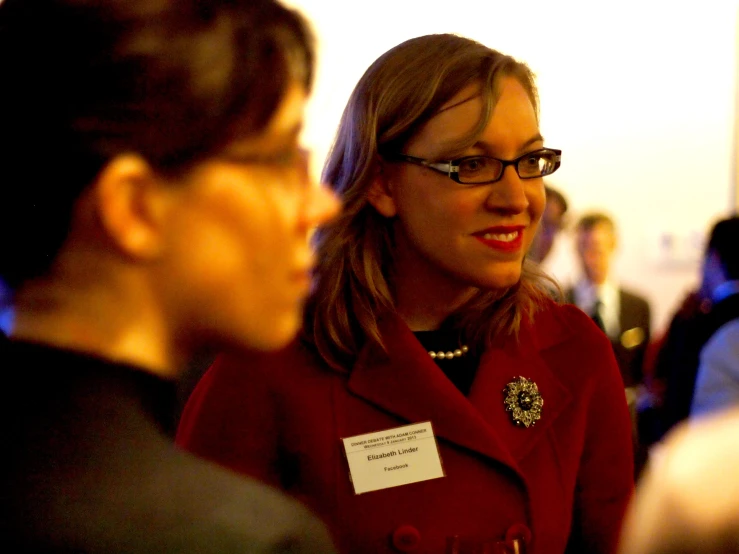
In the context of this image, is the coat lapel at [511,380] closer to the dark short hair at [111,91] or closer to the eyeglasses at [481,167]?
the eyeglasses at [481,167]

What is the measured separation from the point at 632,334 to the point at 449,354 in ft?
10.1

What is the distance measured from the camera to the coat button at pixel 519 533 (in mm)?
1380

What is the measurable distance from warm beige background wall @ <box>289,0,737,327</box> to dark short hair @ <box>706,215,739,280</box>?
7.61 feet

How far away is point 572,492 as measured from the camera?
4.86ft

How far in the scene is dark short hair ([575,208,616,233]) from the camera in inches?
193

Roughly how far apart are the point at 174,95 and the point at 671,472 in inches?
17.5

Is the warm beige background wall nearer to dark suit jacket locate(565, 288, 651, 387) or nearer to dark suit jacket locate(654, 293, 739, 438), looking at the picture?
dark suit jacket locate(565, 288, 651, 387)

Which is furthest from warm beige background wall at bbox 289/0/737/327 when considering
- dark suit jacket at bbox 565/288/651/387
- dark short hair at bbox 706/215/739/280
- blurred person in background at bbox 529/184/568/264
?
dark short hair at bbox 706/215/739/280

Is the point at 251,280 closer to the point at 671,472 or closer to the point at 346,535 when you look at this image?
the point at 671,472

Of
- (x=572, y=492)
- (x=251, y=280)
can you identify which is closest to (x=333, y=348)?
(x=572, y=492)

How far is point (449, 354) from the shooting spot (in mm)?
1585

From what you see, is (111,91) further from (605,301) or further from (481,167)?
(605,301)

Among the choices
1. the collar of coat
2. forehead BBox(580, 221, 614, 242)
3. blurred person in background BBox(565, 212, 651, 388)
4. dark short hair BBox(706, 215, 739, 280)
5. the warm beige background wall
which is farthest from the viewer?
the warm beige background wall

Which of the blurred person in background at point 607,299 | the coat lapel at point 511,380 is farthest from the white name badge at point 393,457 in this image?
the blurred person in background at point 607,299
